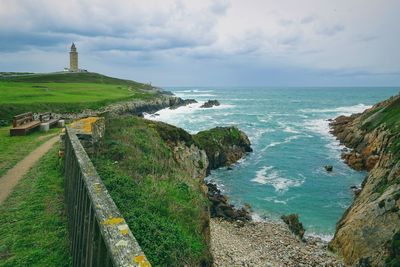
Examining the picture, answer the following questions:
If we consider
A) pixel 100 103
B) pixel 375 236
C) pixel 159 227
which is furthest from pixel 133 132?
pixel 100 103

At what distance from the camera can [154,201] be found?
1085 cm

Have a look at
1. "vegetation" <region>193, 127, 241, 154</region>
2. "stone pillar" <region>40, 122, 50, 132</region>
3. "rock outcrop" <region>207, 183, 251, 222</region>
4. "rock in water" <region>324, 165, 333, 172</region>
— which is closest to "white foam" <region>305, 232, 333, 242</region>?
"rock outcrop" <region>207, 183, 251, 222</region>

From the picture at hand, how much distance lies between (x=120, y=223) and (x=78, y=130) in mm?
8970

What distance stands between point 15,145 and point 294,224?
18.2 meters

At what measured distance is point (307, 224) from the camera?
78.6 ft

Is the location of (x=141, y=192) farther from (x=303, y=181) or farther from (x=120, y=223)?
(x=303, y=181)

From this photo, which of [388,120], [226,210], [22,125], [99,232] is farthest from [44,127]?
[388,120]

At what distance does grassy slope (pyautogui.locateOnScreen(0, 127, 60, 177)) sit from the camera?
626 inches

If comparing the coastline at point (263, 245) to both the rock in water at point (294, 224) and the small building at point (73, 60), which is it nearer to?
the rock in water at point (294, 224)

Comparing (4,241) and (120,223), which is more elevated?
(120,223)

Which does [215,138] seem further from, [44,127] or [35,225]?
[35,225]

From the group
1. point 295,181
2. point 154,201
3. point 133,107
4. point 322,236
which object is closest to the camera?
point 154,201

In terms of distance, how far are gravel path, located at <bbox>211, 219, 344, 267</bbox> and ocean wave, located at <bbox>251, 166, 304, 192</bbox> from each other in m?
8.73

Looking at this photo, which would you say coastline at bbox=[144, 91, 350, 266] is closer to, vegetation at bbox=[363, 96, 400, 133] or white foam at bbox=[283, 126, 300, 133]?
vegetation at bbox=[363, 96, 400, 133]
